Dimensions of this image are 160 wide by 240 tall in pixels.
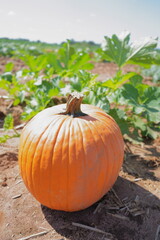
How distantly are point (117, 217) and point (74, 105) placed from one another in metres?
1.04

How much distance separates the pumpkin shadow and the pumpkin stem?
874mm

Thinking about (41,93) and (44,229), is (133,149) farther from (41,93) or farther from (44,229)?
(44,229)

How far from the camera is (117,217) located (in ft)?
6.75

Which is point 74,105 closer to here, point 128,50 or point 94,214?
point 94,214

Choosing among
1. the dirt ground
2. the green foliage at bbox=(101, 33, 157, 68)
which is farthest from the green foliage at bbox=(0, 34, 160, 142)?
the dirt ground

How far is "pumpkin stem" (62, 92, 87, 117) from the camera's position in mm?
1936

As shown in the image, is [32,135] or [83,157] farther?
[32,135]

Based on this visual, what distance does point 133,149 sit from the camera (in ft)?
10.5

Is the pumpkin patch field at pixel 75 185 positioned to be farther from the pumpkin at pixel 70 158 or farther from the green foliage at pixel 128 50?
the green foliage at pixel 128 50

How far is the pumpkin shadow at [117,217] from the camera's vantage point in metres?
1.90

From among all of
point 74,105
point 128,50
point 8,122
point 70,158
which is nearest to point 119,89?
point 128,50

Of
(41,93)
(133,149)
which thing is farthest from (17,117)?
(133,149)

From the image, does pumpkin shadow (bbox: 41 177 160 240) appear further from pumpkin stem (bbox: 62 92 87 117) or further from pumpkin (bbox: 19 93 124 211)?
pumpkin stem (bbox: 62 92 87 117)

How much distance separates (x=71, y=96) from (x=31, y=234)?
1144 millimetres
